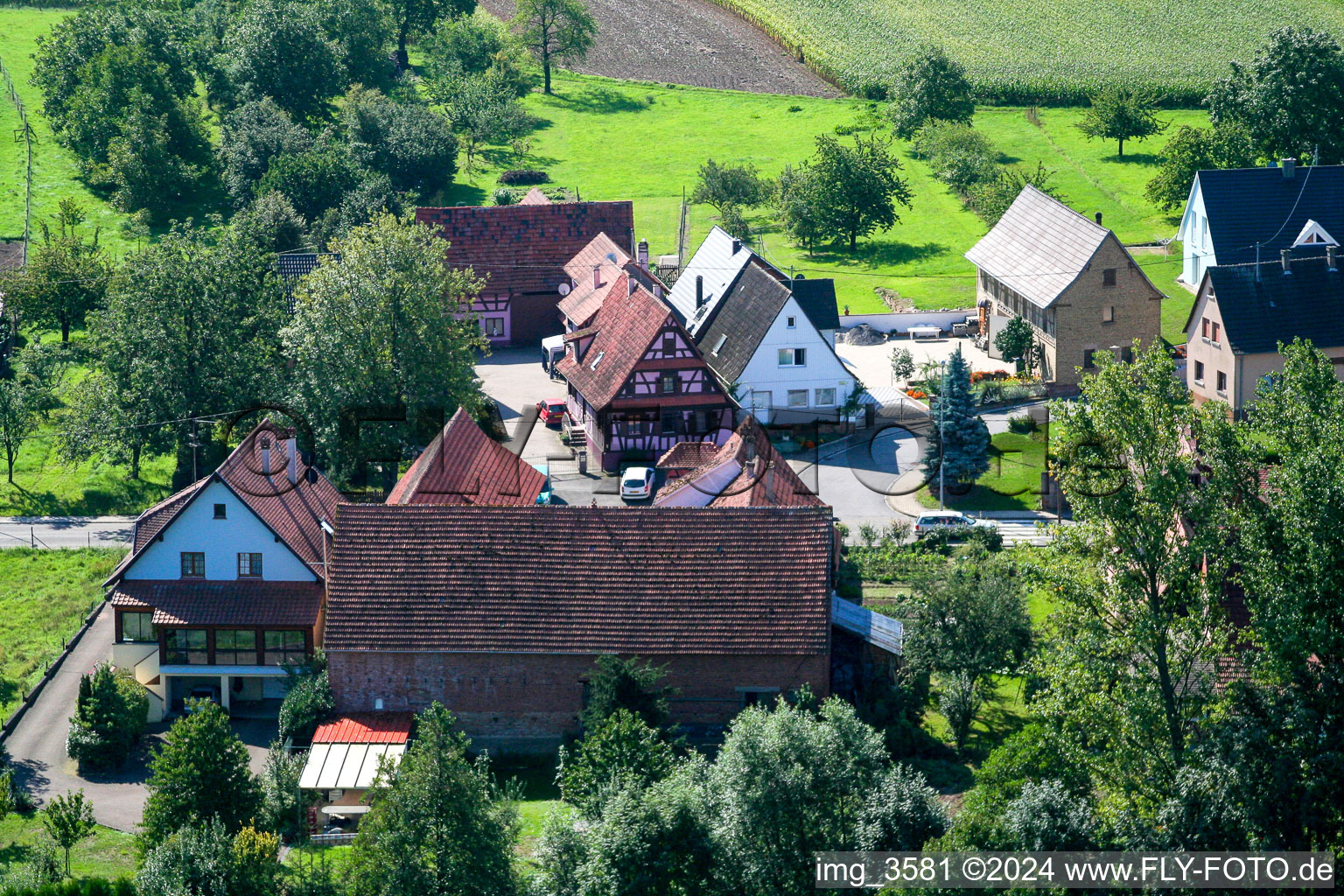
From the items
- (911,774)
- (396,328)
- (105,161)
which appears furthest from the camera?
(105,161)

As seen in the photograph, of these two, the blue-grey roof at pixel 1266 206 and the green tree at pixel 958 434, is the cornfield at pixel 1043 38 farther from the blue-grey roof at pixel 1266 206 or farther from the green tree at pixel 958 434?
the green tree at pixel 958 434

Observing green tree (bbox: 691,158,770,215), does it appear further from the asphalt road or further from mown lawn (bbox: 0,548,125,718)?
mown lawn (bbox: 0,548,125,718)

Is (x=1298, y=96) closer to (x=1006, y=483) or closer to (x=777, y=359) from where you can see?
(x=777, y=359)

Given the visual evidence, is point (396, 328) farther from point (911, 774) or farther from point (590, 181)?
point (590, 181)

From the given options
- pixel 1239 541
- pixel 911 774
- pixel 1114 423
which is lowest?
pixel 911 774

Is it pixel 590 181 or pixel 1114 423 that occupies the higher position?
pixel 1114 423

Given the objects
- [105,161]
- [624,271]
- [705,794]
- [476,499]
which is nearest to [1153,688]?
[705,794]
